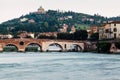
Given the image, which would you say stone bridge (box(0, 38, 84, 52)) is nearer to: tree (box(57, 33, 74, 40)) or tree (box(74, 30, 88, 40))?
tree (box(74, 30, 88, 40))

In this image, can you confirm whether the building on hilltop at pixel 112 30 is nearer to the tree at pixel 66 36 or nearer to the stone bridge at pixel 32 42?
the stone bridge at pixel 32 42

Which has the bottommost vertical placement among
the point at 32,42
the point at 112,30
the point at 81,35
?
the point at 32,42

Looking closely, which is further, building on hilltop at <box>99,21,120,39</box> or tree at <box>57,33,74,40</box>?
tree at <box>57,33,74,40</box>

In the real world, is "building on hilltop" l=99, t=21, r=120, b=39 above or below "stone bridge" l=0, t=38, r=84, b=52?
above

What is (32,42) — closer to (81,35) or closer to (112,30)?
(112,30)

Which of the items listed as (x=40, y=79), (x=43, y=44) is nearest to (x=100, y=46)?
(x=43, y=44)

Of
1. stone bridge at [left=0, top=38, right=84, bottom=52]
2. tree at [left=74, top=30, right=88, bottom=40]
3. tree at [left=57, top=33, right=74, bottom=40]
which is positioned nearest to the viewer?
stone bridge at [left=0, top=38, right=84, bottom=52]

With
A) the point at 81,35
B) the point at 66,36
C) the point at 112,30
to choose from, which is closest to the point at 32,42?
the point at 112,30

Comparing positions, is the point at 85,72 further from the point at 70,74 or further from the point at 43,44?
the point at 43,44

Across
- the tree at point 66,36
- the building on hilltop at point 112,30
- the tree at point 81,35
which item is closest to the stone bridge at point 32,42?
the building on hilltop at point 112,30

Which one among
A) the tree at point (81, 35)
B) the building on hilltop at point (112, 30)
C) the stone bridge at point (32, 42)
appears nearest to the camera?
the stone bridge at point (32, 42)

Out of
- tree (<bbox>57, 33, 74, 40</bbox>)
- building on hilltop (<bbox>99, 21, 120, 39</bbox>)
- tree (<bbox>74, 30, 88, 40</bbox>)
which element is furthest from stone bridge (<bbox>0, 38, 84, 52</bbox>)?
tree (<bbox>57, 33, 74, 40</bbox>)

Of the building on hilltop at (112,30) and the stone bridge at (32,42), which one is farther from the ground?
the building on hilltop at (112,30)

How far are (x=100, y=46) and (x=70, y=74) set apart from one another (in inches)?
2536
